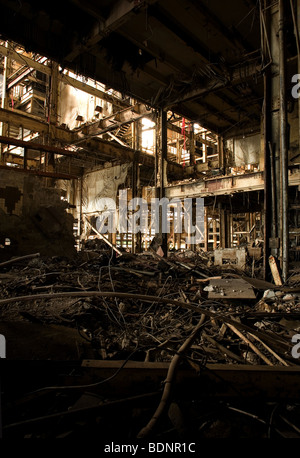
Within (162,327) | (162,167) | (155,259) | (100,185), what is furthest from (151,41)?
(100,185)

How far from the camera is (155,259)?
25.1 ft

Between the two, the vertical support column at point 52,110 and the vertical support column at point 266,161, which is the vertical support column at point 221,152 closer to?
the vertical support column at point 266,161

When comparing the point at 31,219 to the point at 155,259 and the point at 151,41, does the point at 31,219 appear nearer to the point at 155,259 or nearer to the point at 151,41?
the point at 155,259

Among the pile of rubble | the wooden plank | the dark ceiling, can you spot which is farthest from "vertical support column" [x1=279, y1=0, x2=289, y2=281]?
the wooden plank

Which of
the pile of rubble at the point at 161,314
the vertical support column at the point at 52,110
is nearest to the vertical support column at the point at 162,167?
the pile of rubble at the point at 161,314

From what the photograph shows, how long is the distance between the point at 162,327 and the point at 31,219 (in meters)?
6.22

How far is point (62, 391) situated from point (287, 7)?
8857mm

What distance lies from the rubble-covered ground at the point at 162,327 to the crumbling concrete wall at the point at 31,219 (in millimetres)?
2374

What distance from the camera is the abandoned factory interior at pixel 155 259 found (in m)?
1.62

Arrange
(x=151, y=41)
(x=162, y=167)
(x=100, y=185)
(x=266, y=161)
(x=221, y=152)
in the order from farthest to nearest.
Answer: (x=100, y=185)
(x=221, y=152)
(x=162, y=167)
(x=151, y=41)
(x=266, y=161)

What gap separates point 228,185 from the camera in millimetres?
7797

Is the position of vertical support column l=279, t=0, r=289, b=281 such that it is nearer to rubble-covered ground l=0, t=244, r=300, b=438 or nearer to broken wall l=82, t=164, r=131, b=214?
rubble-covered ground l=0, t=244, r=300, b=438
